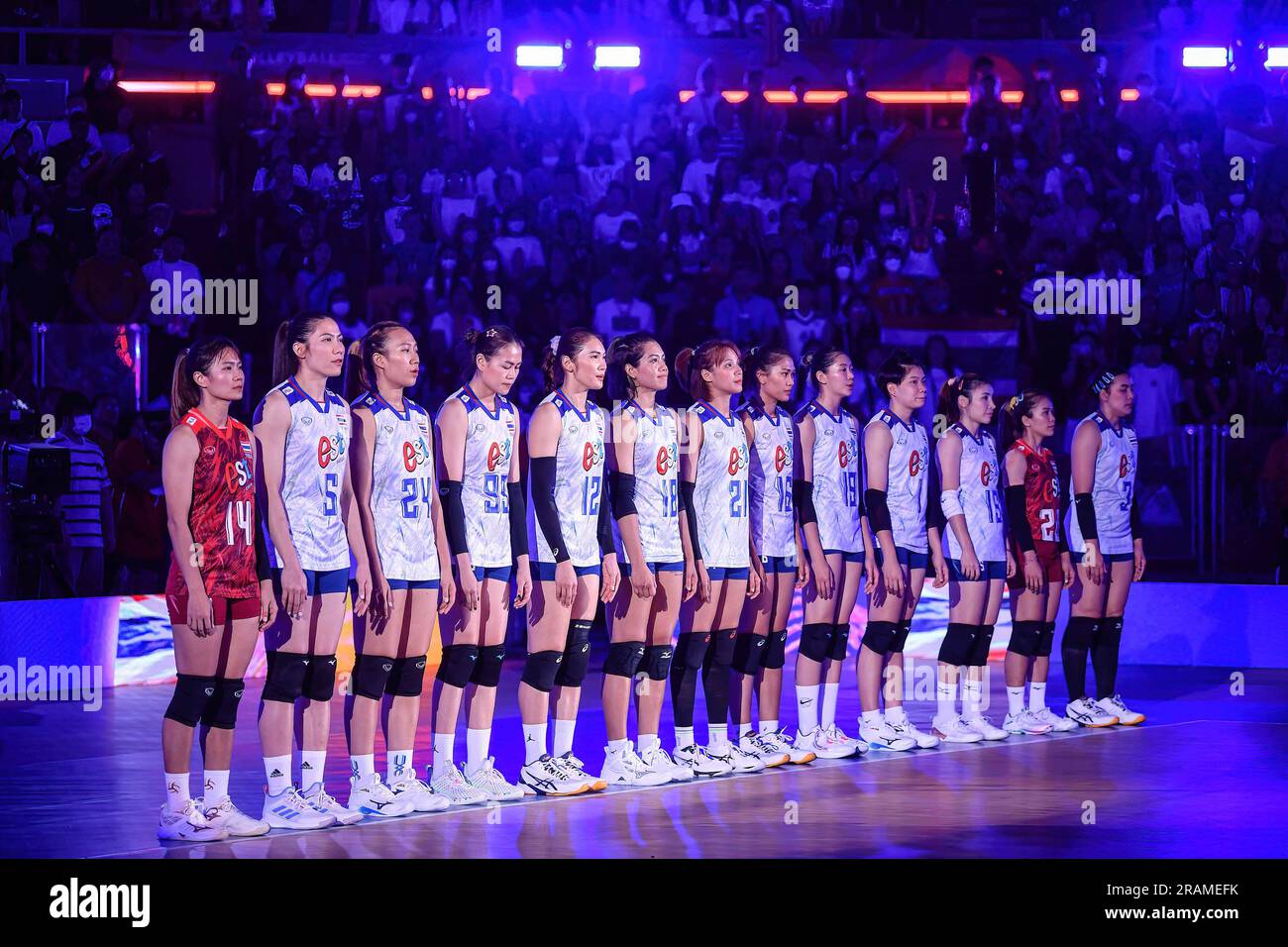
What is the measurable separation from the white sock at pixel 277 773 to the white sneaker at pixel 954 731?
3.92 m

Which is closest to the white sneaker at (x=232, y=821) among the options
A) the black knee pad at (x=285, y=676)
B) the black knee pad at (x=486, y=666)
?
the black knee pad at (x=285, y=676)

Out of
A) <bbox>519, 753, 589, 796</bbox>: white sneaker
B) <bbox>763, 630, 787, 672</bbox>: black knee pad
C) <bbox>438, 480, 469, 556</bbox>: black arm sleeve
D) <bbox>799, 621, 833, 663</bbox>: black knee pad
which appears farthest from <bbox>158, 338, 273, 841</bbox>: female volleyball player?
<bbox>799, 621, 833, 663</bbox>: black knee pad

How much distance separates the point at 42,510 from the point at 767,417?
19.4 ft

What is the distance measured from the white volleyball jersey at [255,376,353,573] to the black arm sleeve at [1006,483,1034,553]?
436cm

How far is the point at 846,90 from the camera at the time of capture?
1602 centimetres

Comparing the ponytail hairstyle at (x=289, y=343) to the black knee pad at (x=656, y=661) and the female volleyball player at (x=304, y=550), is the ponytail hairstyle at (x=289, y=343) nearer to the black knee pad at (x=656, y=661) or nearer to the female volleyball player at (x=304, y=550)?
the female volleyball player at (x=304, y=550)

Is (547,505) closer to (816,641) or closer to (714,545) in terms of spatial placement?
(714,545)

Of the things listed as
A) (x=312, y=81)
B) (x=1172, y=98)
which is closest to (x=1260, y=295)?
(x=1172, y=98)

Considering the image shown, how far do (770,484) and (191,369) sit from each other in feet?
10.4

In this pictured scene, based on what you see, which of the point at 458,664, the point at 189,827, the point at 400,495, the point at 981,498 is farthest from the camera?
the point at 981,498

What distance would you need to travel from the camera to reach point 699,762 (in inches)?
302

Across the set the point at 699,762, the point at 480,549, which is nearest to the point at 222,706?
the point at 480,549

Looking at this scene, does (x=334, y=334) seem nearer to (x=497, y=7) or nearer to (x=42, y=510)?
(x=42, y=510)

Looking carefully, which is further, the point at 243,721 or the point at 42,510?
the point at 42,510
